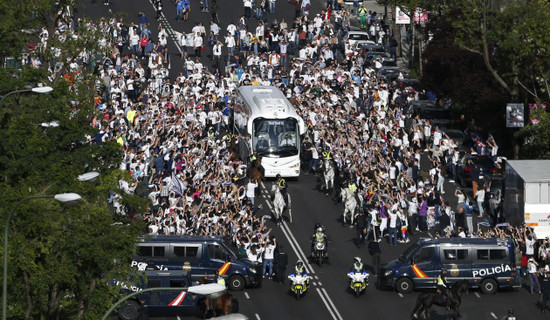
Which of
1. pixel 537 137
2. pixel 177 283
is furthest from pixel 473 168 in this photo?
pixel 177 283

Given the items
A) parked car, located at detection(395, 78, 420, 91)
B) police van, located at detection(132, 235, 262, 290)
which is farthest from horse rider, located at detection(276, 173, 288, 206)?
parked car, located at detection(395, 78, 420, 91)

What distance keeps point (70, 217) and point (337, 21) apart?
46423mm

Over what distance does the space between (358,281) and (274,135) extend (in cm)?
1391

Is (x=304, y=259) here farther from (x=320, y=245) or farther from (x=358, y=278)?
(x=358, y=278)

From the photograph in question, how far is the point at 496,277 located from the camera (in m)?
46.2

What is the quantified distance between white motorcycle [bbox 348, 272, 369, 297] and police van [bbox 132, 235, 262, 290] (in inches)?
131

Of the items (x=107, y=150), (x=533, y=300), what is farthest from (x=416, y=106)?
(x=107, y=150)

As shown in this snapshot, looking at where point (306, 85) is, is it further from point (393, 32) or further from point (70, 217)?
point (70, 217)

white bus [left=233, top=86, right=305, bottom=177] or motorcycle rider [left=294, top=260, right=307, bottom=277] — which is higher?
white bus [left=233, top=86, right=305, bottom=177]

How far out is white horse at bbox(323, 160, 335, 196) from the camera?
56156mm

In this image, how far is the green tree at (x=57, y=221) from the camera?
33969 mm

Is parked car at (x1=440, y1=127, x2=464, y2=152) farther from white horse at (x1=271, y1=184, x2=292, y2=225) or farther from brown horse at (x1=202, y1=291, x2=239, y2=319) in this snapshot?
brown horse at (x1=202, y1=291, x2=239, y2=319)

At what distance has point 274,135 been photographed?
58.4 meters

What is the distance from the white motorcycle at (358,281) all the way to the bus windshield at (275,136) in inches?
511
